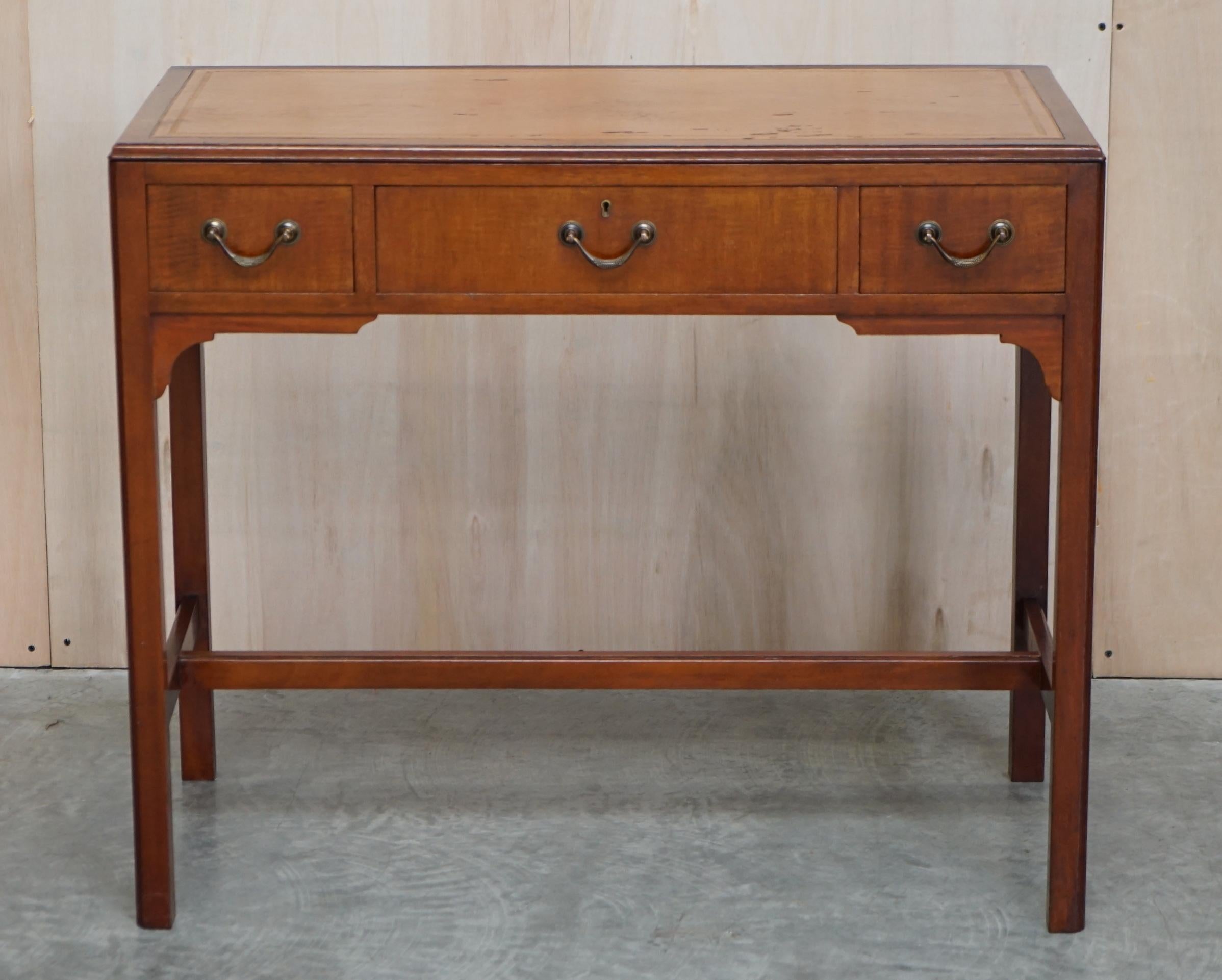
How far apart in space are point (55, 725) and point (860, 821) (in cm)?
161

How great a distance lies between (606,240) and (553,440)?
1130 millimetres

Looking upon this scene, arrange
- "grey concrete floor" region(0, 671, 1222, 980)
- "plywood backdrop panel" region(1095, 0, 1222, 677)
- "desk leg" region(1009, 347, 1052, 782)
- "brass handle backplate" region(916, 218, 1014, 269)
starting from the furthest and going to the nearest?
"plywood backdrop panel" region(1095, 0, 1222, 677) → "desk leg" region(1009, 347, 1052, 782) → "grey concrete floor" region(0, 671, 1222, 980) → "brass handle backplate" region(916, 218, 1014, 269)

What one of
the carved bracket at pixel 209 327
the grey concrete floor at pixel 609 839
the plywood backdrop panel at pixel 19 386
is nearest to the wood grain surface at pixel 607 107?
the carved bracket at pixel 209 327

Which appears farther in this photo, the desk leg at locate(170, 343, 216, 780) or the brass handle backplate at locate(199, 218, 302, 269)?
the desk leg at locate(170, 343, 216, 780)

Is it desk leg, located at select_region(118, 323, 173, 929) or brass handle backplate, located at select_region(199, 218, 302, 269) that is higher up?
brass handle backplate, located at select_region(199, 218, 302, 269)

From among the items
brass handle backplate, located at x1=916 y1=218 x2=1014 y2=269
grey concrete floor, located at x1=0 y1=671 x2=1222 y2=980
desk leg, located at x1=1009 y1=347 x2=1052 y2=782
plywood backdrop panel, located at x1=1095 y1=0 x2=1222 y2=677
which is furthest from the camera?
plywood backdrop panel, located at x1=1095 y1=0 x2=1222 y2=677

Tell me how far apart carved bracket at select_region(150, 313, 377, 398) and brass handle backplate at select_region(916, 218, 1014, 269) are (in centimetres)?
80

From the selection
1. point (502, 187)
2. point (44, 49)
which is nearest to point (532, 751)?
point (502, 187)

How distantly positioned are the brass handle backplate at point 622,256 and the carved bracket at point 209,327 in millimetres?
304

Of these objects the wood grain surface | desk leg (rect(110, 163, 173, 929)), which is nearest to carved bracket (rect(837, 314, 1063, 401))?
the wood grain surface

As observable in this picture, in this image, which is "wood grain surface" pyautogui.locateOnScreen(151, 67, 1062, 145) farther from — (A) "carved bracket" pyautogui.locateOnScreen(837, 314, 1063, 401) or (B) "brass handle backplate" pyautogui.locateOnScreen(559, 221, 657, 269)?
(A) "carved bracket" pyautogui.locateOnScreen(837, 314, 1063, 401)

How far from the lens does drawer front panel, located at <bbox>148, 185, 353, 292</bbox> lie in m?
2.36

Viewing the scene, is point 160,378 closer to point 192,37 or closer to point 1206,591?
point 192,37

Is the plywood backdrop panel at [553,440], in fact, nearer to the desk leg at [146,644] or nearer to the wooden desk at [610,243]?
the wooden desk at [610,243]
